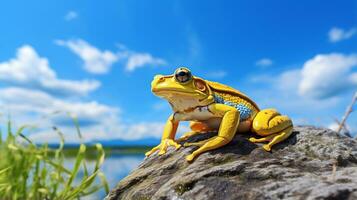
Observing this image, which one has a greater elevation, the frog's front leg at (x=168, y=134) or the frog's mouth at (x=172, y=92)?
the frog's mouth at (x=172, y=92)

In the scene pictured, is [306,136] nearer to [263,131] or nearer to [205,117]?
[263,131]

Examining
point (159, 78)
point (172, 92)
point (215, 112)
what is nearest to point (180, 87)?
point (172, 92)

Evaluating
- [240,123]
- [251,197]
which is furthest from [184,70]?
[251,197]

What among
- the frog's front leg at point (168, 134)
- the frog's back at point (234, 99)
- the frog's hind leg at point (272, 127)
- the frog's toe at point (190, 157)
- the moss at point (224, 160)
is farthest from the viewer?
the frog's front leg at point (168, 134)

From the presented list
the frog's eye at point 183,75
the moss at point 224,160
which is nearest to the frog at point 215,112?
the frog's eye at point 183,75

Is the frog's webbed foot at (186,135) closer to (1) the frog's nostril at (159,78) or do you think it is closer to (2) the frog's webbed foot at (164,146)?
(2) the frog's webbed foot at (164,146)

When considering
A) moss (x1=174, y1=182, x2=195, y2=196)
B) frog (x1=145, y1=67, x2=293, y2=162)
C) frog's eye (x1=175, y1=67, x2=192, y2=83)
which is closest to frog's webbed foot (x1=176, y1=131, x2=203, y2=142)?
frog (x1=145, y1=67, x2=293, y2=162)
